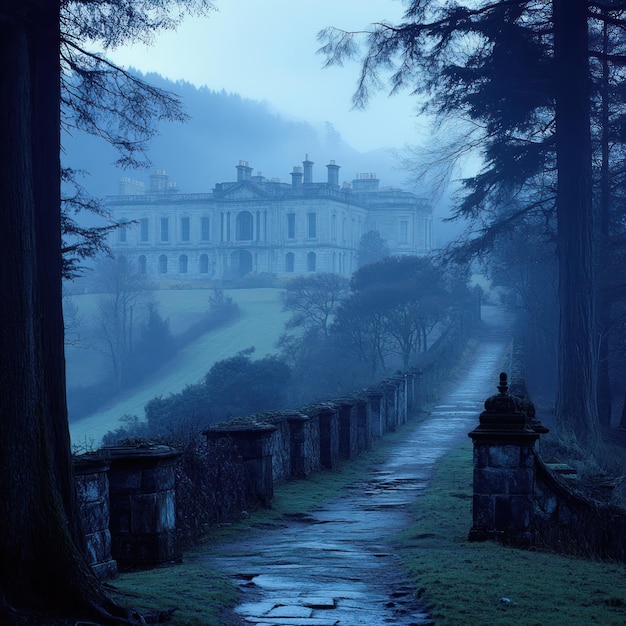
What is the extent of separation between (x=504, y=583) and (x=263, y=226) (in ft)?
327

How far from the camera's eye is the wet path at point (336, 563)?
7008 mm

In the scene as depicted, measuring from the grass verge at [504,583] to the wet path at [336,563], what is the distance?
0.22m

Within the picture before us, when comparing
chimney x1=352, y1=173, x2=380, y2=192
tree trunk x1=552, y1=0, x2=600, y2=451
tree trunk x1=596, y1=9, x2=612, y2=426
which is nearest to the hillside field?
tree trunk x1=596, y1=9, x2=612, y2=426

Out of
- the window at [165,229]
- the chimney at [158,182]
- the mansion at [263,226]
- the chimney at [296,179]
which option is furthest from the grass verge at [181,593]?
the chimney at [158,182]

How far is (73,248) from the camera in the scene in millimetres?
12586

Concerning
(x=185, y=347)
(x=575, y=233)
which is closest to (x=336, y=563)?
(x=575, y=233)

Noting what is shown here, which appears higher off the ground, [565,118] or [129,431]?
[565,118]

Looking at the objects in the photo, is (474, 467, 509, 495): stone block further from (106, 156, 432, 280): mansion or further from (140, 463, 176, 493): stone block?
(106, 156, 432, 280): mansion

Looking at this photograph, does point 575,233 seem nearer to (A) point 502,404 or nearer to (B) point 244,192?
(A) point 502,404

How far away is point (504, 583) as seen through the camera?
7676 millimetres

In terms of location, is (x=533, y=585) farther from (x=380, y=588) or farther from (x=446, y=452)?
(x=446, y=452)

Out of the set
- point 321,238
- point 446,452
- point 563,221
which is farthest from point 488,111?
point 321,238

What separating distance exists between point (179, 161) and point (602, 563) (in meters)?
161

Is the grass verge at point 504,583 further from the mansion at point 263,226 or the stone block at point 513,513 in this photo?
the mansion at point 263,226
